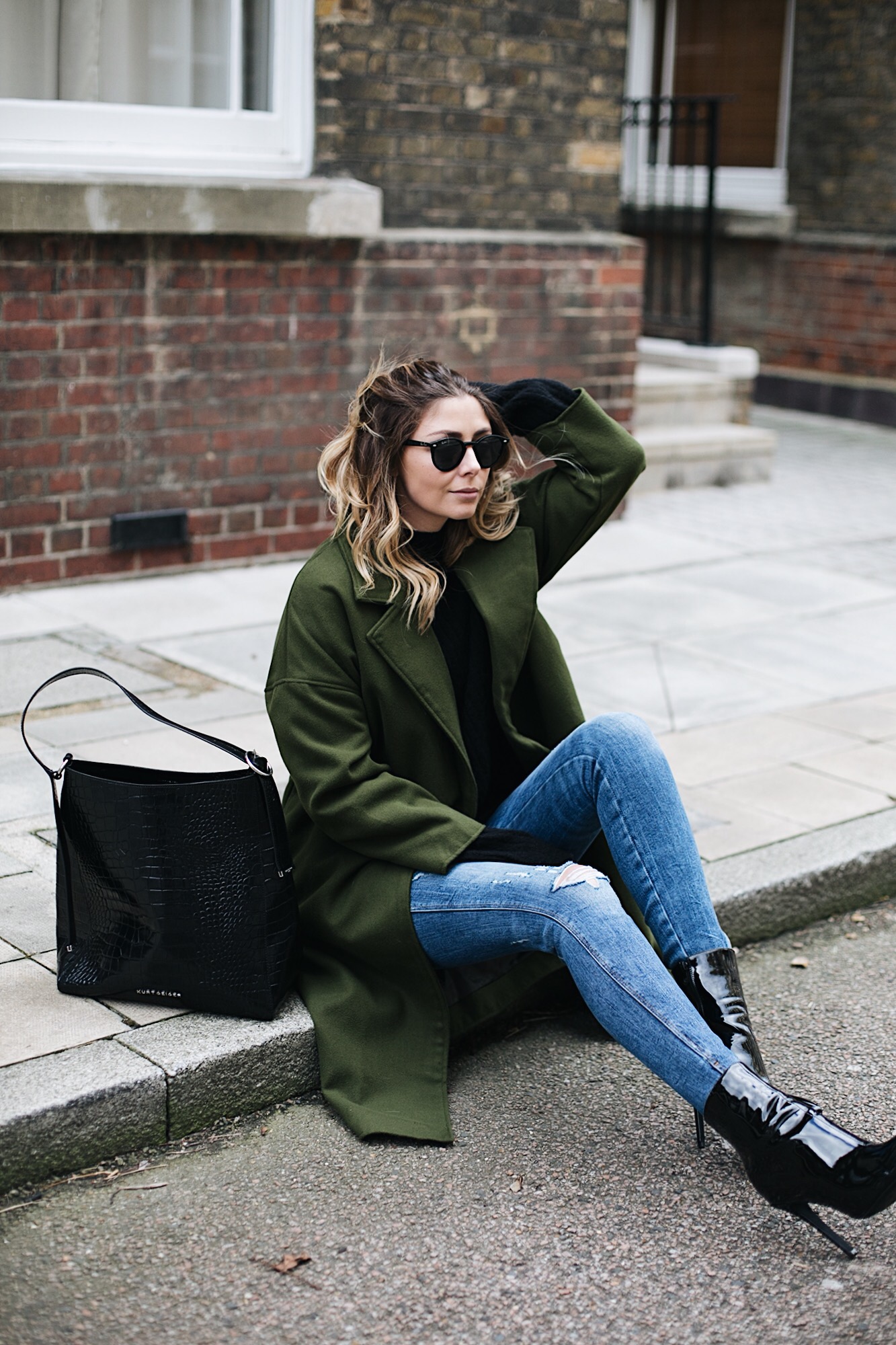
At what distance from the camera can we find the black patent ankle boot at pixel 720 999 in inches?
115

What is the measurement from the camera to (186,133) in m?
6.63

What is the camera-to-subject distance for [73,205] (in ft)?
19.8

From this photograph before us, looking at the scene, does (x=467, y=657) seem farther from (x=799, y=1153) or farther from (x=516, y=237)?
(x=516, y=237)

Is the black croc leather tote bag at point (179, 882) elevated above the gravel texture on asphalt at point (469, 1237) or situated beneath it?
elevated above

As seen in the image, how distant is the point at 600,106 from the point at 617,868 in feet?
18.3

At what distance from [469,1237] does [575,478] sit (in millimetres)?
1583

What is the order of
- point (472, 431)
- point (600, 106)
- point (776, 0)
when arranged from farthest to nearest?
point (776, 0)
point (600, 106)
point (472, 431)

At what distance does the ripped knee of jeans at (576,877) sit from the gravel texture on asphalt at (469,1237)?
0.51 m

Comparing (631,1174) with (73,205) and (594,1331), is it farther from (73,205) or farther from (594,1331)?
(73,205)

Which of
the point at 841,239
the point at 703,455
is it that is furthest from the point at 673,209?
the point at 703,455

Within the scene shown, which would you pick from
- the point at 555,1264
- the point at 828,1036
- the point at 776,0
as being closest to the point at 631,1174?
the point at 555,1264

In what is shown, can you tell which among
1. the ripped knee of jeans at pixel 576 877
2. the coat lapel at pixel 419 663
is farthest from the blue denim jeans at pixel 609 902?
the coat lapel at pixel 419 663

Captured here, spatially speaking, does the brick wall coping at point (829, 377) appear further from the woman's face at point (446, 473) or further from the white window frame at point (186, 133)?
the woman's face at point (446, 473)

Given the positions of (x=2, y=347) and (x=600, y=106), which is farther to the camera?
(x=600, y=106)
